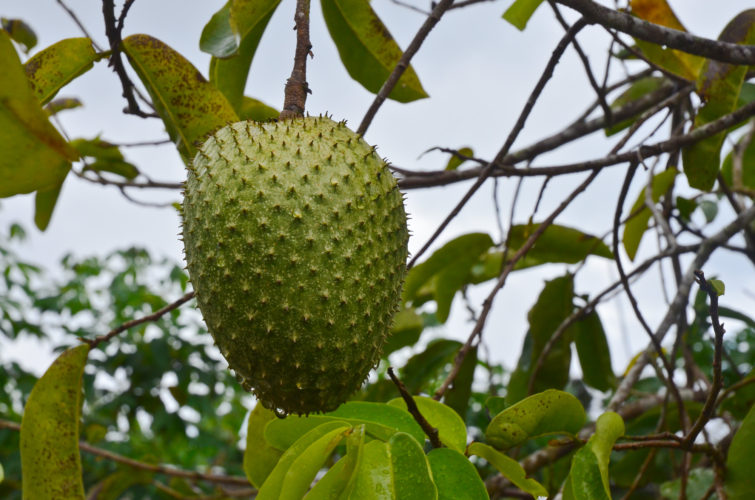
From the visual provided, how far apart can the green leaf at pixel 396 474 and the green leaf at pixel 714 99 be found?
1344 mm

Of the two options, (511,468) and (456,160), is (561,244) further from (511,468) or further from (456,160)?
(511,468)

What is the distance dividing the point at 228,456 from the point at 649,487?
3147 millimetres

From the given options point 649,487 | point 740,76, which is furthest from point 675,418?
point 740,76

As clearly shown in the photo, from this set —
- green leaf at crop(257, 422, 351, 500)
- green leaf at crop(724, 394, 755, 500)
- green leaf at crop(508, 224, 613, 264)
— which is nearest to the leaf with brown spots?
green leaf at crop(257, 422, 351, 500)

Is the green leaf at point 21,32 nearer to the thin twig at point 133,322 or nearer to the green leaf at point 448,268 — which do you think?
the thin twig at point 133,322

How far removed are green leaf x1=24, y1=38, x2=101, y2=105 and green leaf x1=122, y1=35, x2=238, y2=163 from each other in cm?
8

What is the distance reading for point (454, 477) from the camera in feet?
3.37

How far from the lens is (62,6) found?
1965 mm

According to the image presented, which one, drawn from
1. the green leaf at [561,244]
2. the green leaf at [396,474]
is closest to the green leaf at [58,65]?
the green leaf at [396,474]

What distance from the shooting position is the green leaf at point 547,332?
2242 mm

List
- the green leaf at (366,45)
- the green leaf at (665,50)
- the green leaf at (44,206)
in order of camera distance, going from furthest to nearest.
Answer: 1. the green leaf at (44,206)
2. the green leaf at (665,50)
3. the green leaf at (366,45)

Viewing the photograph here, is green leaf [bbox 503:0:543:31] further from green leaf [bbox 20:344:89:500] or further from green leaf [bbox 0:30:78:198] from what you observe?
green leaf [bbox 20:344:89:500]

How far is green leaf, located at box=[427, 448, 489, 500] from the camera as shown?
1006mm

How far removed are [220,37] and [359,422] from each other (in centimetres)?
89
